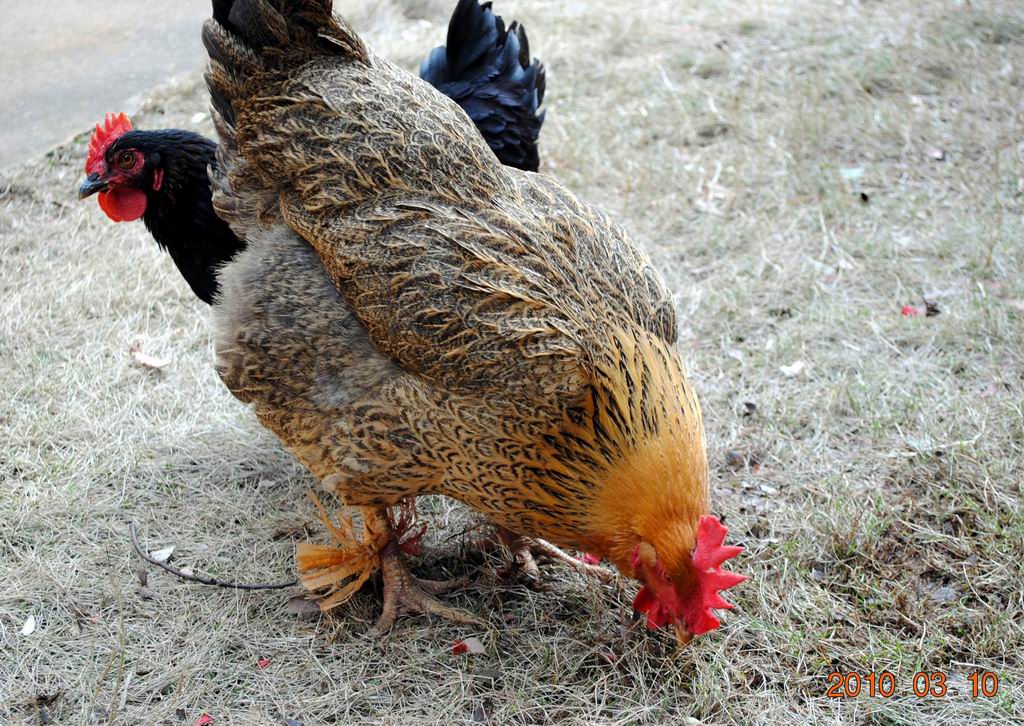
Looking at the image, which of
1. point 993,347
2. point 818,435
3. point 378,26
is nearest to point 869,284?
point 993,347

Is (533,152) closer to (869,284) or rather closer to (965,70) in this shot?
(869,284)

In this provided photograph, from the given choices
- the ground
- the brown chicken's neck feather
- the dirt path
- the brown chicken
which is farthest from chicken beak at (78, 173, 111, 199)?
the dirt path

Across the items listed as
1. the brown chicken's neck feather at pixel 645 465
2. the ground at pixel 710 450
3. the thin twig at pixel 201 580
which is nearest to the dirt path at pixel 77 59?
the ground at pixel 710 450

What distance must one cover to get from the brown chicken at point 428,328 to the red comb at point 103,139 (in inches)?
31.4

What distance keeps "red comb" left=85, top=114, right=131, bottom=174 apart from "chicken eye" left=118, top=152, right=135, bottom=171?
90 mm

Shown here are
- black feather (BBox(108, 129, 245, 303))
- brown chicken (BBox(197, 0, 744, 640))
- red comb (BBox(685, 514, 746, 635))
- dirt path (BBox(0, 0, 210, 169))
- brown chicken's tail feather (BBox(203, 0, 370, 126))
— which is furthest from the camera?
dirt path (BBox(0, 0, 210, 169))

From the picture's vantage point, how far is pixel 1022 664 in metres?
3.23

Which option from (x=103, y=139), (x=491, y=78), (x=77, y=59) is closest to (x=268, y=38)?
(x=103, y=139)

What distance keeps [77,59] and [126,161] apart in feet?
11.7

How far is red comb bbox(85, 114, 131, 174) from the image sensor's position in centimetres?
400

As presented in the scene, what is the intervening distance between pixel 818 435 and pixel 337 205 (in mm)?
2612

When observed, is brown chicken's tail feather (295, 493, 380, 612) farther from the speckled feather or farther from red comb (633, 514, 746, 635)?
red comb (633, 514, 746, 635)
